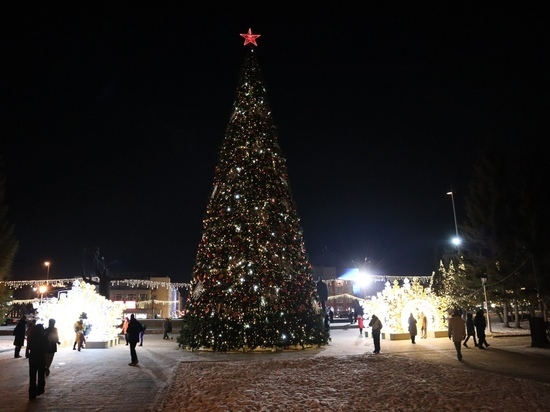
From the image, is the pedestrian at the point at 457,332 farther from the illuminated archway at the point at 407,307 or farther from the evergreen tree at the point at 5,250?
the evergreen tree at the point at 5,250

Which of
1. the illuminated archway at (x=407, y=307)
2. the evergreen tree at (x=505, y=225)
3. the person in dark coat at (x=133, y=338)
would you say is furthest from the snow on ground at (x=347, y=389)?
the evergreen tree at (x=505, y=225)

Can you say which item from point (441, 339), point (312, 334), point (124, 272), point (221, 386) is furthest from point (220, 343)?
point (124, 272)

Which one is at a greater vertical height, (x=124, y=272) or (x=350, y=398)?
(x=124, y=272)

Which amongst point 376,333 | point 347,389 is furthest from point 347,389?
point 376,333

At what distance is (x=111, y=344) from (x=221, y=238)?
8285 mm

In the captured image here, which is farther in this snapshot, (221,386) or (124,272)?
(124,272)

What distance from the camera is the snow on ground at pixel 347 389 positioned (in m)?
7.80

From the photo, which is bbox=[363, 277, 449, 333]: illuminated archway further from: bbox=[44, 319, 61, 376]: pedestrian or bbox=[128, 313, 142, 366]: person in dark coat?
bbox=[44, 319, 61, 376]: pedestrian

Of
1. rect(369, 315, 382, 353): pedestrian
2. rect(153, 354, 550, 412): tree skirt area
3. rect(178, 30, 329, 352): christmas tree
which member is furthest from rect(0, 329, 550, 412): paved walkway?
rect(178, 30, 329, 352): christmas tree

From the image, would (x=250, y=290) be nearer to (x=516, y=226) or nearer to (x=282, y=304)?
(x=282, y=304)

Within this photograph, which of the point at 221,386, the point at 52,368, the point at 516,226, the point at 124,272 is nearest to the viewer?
the point at 221,386

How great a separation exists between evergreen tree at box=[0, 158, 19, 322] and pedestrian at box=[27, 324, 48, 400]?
25937mm

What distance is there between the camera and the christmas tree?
17.0 metres

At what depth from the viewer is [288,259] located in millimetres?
17875
